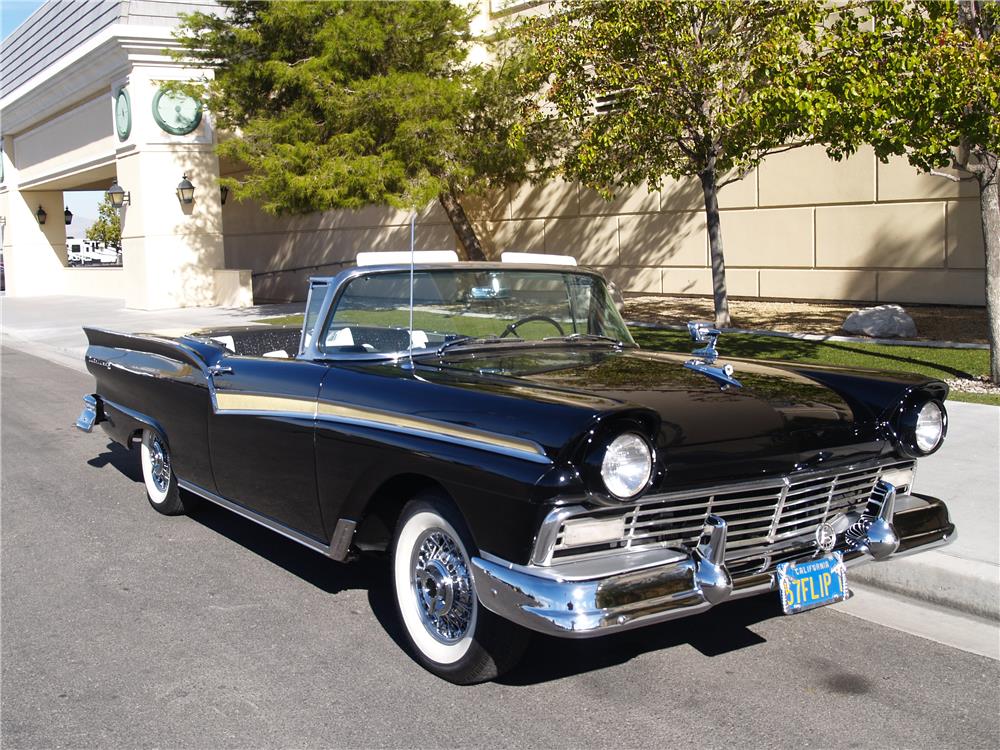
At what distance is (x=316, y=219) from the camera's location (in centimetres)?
2641

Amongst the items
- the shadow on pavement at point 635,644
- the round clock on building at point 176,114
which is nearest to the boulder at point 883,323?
the shadow on pavement at point 635,644

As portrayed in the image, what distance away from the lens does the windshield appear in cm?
454

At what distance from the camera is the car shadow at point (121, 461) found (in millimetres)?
7449

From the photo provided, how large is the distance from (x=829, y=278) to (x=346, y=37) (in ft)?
27.7

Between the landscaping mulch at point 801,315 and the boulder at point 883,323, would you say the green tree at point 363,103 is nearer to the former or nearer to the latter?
the landscaping mulch at point 801,315

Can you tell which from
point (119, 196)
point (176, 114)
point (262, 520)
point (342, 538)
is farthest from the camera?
point (119, 196)

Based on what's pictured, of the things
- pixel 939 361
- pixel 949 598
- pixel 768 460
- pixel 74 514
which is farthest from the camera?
pixel 939 361

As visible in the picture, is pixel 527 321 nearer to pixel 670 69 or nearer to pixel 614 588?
pixel 614 588

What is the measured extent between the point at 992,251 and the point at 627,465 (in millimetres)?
7214

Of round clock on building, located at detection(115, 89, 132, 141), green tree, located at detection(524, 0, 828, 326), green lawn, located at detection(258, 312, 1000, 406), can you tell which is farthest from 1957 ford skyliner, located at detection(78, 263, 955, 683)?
round clock on building, located at detection(115, 89, 132, 141)

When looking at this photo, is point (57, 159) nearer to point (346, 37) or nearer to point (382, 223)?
point (382, 223)

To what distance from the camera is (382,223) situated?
23859mm

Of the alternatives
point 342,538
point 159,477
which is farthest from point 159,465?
point 342,538

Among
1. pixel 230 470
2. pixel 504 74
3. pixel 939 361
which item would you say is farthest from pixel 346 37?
pixel 230 470
